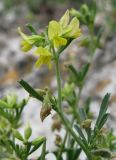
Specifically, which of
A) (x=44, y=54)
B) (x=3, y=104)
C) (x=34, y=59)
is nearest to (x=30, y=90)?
(x=44, y=54)

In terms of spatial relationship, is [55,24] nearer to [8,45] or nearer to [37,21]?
[8,45]

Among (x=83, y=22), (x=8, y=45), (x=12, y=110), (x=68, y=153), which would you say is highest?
(x=8, y=45)

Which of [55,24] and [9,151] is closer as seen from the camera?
[55,24]

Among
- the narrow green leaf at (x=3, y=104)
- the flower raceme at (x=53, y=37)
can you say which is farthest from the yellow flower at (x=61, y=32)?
the narrow green leaf at (x=3, y=104)

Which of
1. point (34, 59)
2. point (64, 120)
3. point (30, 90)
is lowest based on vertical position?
point (64, 120)

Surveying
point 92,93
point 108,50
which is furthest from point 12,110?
point 108,50

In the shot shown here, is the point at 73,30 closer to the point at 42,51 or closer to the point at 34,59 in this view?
the point at 42,51

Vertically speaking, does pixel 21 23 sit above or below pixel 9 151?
above

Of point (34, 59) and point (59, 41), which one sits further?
point (34, 59)
